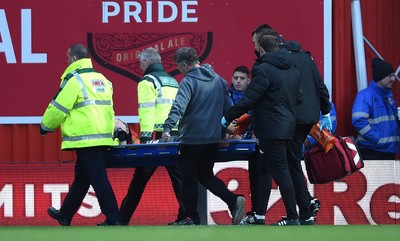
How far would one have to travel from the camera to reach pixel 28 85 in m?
16.8

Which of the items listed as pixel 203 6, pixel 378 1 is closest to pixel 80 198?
pixel 203 6

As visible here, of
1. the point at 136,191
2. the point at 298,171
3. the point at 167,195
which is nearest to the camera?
the point at 298,171

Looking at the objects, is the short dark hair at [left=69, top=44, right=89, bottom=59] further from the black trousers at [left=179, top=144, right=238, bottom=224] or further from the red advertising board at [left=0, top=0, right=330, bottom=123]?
the red advertising board at [left=0, top=0, right=330, bottom=123]

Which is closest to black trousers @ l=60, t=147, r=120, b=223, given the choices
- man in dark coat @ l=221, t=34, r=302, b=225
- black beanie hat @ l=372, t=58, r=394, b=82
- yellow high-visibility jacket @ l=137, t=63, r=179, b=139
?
yellow high-visibility jacket @ l=137, t=63, r=179, b=139

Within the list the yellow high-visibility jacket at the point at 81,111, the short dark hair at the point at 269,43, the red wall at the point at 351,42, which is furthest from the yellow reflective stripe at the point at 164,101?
the red wall at the point at 351,42

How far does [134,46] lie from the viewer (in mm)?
16750

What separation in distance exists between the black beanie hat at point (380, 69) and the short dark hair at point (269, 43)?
3.43 meters

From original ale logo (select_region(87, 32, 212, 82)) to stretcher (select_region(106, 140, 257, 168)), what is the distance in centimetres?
320

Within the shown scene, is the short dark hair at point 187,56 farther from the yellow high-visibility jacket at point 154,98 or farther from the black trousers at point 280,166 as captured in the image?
the black trousers at point 280,166

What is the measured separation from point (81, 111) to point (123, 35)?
3488 millimetres

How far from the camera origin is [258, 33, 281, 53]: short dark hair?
1280cm

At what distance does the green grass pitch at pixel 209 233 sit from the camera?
10742 millimetres

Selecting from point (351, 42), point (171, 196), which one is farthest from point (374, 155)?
point (171, 196)

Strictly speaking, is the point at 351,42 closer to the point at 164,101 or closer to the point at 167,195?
the point at 167,195
